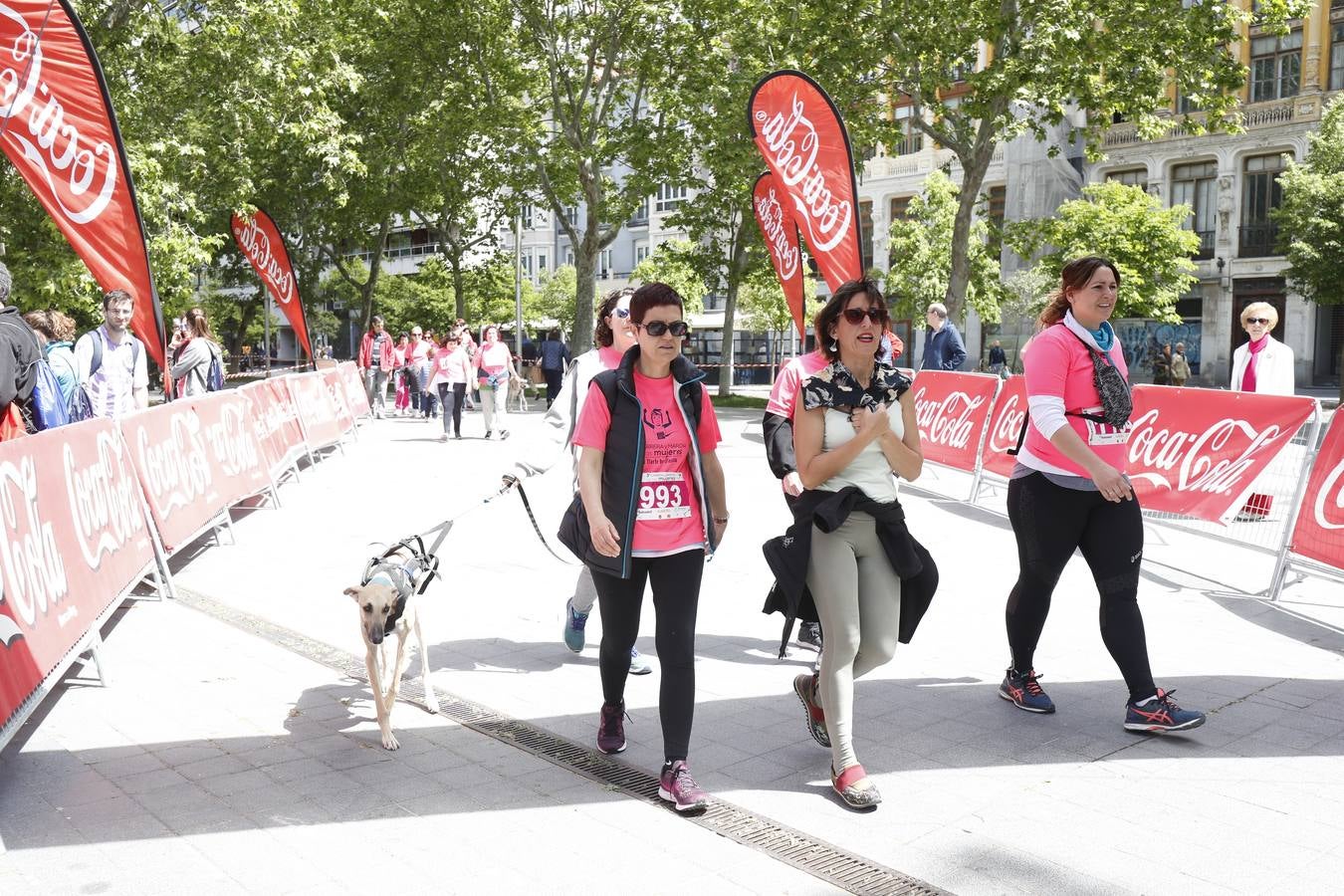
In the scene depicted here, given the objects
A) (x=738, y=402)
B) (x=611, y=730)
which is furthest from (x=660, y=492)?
(x=738, y=402)

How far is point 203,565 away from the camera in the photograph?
8805 mm

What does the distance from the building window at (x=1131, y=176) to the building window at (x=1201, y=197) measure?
111cm

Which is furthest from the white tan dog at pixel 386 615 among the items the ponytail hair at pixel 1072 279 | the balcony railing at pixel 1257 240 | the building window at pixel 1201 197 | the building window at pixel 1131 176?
the building window at pixel 1131 176

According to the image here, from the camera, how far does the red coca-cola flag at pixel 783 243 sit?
15273mm

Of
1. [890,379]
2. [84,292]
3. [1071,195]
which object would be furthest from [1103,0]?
[1071,195]

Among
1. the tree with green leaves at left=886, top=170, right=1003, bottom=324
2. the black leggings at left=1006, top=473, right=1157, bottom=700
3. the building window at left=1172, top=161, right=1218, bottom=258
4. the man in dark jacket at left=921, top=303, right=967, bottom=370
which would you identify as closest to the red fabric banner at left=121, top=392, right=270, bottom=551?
the black leggings at left=1006, top=473, right=1157, bottom=700

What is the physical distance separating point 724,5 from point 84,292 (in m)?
15.7

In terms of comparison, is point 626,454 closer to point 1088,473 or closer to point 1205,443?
point 1088,473

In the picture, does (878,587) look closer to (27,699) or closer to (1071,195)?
(27,699)

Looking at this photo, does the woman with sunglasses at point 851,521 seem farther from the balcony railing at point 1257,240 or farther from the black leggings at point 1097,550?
the balcony railing at point 1257,240

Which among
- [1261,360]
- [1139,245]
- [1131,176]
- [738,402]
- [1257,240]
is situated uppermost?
[1131,176]

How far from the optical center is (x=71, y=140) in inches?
302

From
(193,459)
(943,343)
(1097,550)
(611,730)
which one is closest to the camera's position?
(611,730)

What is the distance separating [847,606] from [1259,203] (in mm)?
42924
